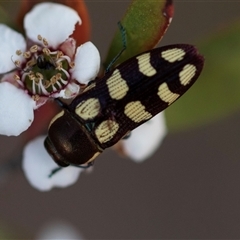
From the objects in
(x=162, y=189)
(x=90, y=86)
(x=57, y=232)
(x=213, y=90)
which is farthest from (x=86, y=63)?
(x=162, y=189)

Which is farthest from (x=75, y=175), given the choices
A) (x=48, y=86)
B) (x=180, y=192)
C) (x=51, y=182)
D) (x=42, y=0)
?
(x=180, y=192)

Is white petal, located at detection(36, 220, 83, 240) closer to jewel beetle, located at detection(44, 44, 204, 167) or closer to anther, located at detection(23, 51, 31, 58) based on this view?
jewel beetle, located at detection(44, 44, 204, 167)

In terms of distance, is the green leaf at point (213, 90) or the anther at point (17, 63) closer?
the anther at point (17, 63)

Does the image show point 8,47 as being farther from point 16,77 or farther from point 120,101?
point 120,101

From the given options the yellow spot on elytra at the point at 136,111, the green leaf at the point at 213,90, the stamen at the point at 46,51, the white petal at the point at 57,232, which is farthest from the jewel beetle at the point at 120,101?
the white petal at the point at 57,232

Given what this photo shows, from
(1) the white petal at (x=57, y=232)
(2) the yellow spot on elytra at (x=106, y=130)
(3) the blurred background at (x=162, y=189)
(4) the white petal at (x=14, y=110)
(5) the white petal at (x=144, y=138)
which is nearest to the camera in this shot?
(4) the white petal at (x=14, y=110)

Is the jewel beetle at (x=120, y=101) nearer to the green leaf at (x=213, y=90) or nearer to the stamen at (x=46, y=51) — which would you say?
the stamen at (x=46, y=51)
